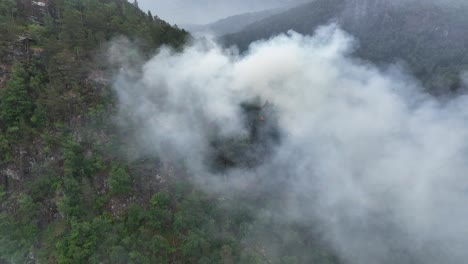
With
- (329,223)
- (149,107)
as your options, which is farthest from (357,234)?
(149,107)

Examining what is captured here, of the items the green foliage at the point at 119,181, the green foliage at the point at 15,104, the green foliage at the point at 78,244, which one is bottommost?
the green foliage at the point at 78,244

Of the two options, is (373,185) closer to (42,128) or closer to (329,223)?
(329,223)

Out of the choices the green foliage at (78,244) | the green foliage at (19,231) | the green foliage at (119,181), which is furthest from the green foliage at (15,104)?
the green foliage at (78,244)

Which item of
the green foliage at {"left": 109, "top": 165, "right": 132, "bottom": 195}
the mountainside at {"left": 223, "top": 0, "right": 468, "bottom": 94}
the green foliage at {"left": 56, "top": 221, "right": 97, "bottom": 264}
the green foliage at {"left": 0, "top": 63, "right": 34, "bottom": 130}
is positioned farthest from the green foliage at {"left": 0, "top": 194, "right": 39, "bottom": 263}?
the mountainside at {"left": 223, "top": 0, "right": 468, "bottom": 94}

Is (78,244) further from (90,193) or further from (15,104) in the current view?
(15,104)

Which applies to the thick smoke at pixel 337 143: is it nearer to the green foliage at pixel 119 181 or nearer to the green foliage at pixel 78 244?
the green foliage at pixel 119 181

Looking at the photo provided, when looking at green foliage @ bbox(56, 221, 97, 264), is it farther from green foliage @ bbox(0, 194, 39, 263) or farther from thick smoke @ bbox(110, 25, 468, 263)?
thick smoke @ bbox(110, 25, 468, 263)
